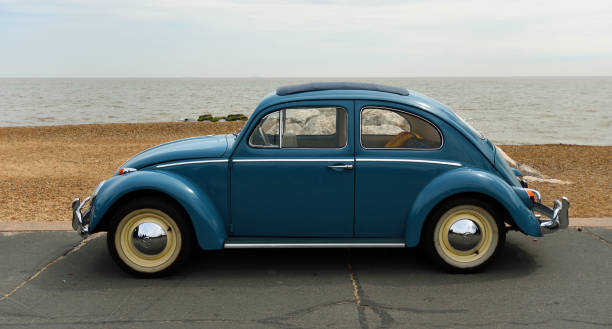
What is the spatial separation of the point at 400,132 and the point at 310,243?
1.23 m

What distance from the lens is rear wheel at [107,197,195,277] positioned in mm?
4562

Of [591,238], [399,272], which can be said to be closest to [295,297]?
[399,272]

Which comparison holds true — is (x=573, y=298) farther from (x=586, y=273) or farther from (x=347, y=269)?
(x=347, y=269)

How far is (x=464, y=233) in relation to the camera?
4.62 meters

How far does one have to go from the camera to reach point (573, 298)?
4.20 metres

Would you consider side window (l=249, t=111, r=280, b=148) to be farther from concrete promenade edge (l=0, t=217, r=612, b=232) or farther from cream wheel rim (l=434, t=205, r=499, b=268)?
concrete promenade edge (l=0, t=217, r=612, b=232)

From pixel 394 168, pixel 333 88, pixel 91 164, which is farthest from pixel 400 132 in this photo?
pixel 91 164

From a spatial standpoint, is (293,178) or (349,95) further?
(349,95)

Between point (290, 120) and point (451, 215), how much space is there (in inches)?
61.7

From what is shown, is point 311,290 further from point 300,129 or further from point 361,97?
point 361,97

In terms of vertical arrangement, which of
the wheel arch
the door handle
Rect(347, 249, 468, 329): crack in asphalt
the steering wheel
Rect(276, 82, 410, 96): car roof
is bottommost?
Rect(347, 249, 468, 329): crack in asphalt

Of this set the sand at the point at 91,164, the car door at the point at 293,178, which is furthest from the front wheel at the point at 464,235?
the sand at the point at 91,164

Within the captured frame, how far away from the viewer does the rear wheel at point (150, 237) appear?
4562mm

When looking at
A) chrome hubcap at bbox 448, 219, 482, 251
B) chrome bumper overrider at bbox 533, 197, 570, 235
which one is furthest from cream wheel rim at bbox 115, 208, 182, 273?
chrome bumper overrider at bbox 533, 197, 570, 235
